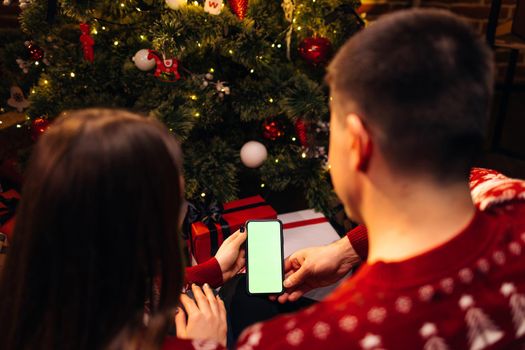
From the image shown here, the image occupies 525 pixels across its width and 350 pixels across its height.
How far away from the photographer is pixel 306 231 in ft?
6.53

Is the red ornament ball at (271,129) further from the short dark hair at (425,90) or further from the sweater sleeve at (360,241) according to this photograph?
the short dark hair at (425,90)

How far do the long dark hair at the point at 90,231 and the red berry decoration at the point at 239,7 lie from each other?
1035 mm

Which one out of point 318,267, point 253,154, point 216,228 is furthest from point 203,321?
point 253,154

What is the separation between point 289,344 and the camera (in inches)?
26.6

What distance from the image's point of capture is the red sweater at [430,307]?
0.65 m

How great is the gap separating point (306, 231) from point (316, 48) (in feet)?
2.31

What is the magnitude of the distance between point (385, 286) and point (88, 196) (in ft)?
1.41

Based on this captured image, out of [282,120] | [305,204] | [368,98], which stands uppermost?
[368,98]

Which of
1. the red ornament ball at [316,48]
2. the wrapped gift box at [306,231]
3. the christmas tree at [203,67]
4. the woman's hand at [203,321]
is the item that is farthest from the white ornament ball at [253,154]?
the woman's hand at [203,321]

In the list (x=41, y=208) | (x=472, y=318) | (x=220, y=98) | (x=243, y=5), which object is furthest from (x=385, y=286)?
(x=220, y=98)

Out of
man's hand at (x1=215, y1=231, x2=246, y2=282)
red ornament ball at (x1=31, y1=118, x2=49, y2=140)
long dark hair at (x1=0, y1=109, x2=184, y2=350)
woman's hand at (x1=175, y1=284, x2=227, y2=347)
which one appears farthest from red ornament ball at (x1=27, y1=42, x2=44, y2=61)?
long dark hair at (x1=0, y1=109, x2=184, y2=350)

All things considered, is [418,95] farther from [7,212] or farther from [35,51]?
[35,51]

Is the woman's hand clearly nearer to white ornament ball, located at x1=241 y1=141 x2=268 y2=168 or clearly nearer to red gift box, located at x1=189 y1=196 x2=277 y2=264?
red gift box, located at x1=189 y1=196 x2=277 y2=264

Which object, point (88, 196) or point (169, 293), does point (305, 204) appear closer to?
point (169, 293)
